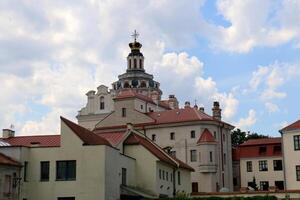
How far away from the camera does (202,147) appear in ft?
267

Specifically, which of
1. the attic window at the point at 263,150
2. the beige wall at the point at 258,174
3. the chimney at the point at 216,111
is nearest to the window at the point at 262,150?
the attic window at the point at 263,150

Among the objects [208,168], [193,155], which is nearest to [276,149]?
[208,168]

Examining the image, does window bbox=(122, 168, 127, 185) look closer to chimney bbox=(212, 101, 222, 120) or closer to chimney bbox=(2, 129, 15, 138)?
chimney bbox=(2, 129, 15, 138)

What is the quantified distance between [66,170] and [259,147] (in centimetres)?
4591

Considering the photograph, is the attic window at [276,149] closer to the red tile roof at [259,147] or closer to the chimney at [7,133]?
the red tile roof at [259,147]

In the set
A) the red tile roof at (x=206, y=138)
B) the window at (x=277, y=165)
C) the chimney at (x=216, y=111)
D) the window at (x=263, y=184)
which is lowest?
the window at (x=263, y=184)

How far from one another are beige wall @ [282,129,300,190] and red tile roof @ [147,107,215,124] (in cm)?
1561

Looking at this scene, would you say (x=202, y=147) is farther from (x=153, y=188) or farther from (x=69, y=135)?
(x=69, y=135)

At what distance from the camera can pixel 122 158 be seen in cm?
5459

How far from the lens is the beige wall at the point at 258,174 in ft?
280

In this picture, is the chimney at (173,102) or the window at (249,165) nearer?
the window at (249,165)

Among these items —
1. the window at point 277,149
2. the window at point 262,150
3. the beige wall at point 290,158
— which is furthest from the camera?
the window at point 262,150

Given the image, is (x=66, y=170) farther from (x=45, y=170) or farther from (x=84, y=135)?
(x=84, y=135)

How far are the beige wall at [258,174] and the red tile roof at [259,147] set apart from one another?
0.64m
